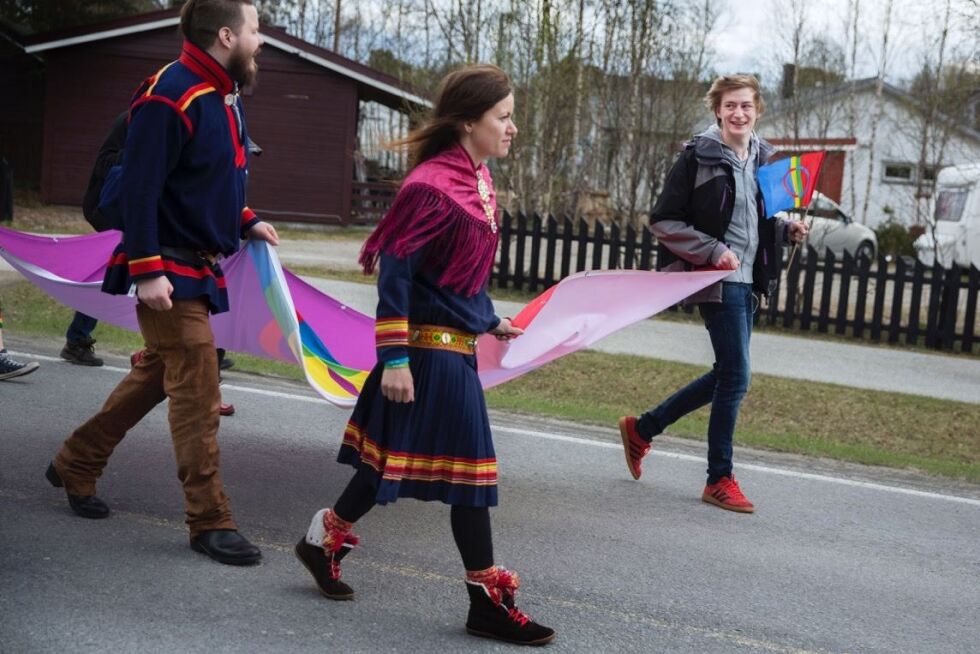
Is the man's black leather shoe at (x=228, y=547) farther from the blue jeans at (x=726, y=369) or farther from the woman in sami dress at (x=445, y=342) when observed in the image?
the blue jeans at (x=726, y=369)

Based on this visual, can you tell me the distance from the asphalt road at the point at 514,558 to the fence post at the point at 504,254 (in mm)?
9310

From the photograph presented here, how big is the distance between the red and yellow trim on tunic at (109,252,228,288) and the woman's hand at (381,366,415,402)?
1.02 m

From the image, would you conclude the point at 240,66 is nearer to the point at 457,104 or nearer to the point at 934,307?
the point at 457,104

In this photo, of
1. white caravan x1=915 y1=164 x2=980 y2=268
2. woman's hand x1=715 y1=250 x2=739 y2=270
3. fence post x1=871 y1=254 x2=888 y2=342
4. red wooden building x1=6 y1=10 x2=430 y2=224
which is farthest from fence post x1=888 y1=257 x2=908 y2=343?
red wooden building x1=6 y1=10 x2=430 y2=224

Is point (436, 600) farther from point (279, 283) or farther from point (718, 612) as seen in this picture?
point (279, 283)

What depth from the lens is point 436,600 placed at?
4.44 m

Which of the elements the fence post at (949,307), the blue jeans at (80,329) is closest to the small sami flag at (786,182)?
the blue jeans at (80,329)

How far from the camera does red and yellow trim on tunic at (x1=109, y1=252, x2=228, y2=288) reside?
14.4 ft

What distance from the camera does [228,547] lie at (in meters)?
4.63

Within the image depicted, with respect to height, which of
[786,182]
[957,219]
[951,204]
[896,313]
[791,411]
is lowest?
[791,411]

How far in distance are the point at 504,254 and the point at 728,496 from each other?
10.7 metres

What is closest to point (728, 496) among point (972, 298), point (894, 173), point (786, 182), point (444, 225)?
point (786, 182)

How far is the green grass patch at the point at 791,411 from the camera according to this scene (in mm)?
8570

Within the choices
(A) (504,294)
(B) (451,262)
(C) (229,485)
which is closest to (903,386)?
(A) (504,294)
